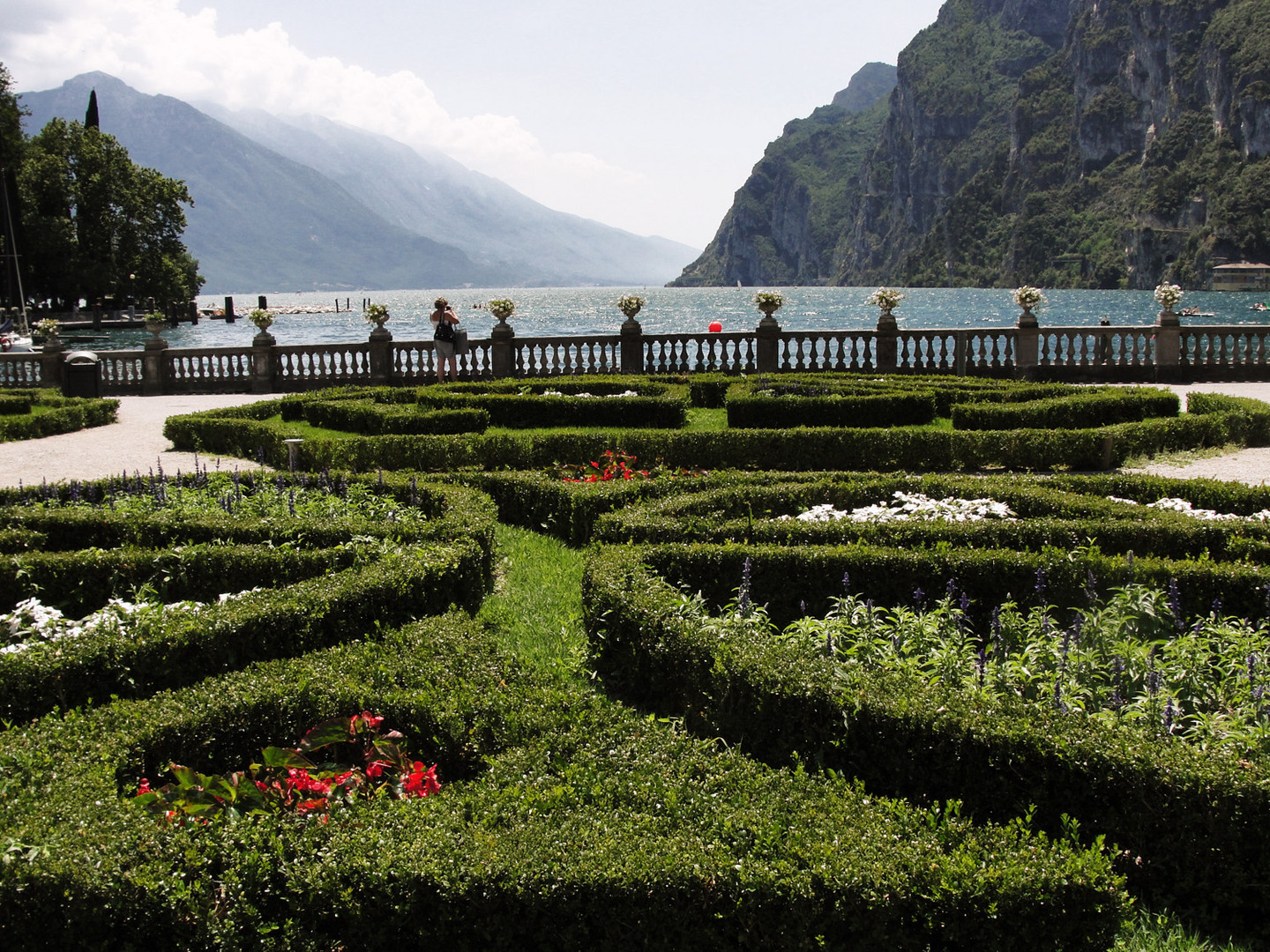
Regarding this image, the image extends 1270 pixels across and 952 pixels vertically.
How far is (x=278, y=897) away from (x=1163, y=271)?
612 feet

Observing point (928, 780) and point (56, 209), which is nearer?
point (928, 780)

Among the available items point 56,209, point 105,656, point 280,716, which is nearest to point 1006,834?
point 280,716

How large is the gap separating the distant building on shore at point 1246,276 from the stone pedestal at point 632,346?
14788 cm

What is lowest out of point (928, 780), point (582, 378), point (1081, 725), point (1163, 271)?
point (928, 780)

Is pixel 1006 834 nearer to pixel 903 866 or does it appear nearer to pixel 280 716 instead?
pixel 903 866

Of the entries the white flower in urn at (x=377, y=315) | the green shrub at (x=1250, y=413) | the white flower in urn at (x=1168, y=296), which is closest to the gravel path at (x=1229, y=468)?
the green shrub at (x=1250, y=413)

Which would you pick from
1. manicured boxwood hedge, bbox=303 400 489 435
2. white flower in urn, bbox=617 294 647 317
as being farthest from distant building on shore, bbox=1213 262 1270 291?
manicured boxwood hedge, bbox=303 400 489 435

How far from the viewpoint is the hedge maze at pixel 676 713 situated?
144 inches

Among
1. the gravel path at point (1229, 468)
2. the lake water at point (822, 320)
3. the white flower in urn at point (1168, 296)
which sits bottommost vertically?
the gravel path at point (1229, 468)

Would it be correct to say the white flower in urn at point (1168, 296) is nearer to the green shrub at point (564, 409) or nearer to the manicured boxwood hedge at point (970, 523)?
the green shrub at point (564, 409)

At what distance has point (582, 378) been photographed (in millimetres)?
20828

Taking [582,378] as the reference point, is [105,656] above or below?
below

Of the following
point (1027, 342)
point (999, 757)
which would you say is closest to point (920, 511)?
point (999, 757)

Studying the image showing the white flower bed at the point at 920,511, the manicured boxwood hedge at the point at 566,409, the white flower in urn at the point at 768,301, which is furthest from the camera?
the white flower in urn at the point at 768,301
